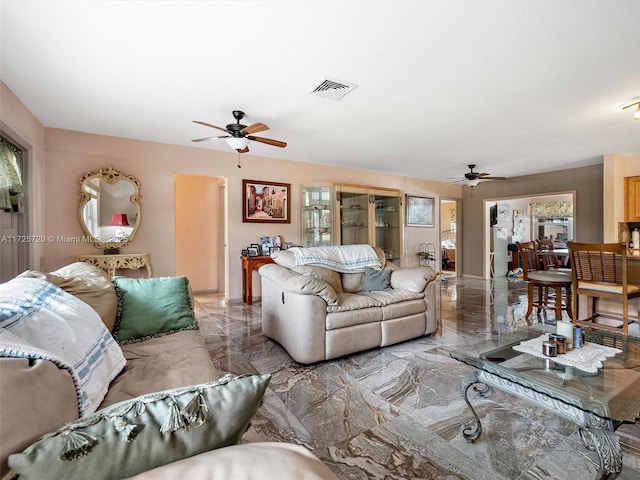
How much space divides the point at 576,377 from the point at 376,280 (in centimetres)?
195

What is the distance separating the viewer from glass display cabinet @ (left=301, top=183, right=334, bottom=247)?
17.7 ft

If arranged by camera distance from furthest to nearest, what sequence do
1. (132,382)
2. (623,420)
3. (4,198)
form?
1. (4,198)
2. (132,382)
3. (623,420)

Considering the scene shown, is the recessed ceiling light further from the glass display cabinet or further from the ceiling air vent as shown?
the glass display cabinet

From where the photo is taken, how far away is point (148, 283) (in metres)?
2.08

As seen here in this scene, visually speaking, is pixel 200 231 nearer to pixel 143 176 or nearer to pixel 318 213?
pixel 143 176

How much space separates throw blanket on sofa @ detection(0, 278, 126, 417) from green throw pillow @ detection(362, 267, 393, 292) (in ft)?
7.96

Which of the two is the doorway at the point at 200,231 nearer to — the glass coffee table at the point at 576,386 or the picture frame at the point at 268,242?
the picture frame at the point at 268,242

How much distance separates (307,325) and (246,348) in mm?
862

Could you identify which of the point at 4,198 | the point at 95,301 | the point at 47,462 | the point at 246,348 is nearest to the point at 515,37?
the point at 47,462

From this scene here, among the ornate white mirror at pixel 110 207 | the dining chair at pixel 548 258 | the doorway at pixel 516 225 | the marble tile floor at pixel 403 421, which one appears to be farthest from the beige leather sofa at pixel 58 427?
the doorway at pixel 516 225

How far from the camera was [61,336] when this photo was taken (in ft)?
3.60

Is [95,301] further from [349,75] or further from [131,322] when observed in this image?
[349,75]

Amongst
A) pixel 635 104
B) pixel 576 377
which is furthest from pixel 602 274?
pixel 576 377

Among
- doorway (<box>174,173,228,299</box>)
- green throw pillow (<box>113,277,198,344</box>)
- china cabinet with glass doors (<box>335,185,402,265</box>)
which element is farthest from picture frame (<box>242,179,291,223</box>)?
green throw pillow (<box>113,277,198,344</box>)
